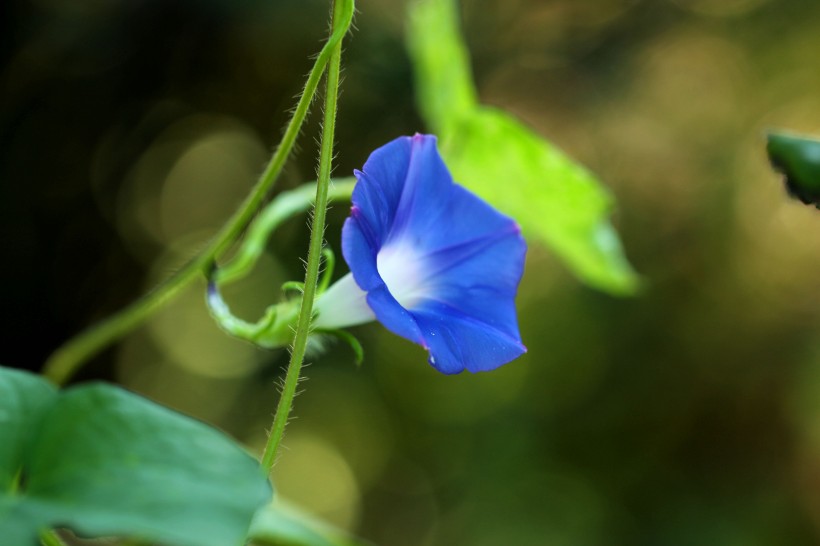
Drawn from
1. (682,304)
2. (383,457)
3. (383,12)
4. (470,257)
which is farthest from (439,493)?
(470,257)

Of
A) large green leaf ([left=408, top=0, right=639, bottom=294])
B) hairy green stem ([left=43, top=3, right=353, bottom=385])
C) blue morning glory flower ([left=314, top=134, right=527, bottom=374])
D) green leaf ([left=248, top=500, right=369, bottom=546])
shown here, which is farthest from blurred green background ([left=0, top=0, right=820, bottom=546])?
blue morning glory flower ([left=314, top=134, right=527, bottom=374])

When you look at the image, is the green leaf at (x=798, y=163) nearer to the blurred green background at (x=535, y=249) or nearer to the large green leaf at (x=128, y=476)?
the large green leaf at (x=128, y=476)

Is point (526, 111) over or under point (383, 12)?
under

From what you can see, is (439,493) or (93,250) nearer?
(93,250)

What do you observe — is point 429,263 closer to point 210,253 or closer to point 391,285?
point 391,285

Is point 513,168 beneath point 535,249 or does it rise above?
above

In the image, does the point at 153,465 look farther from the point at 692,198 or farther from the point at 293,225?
the point at 692,198

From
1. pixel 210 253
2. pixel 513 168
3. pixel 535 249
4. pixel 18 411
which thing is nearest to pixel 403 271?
pixel 210 253

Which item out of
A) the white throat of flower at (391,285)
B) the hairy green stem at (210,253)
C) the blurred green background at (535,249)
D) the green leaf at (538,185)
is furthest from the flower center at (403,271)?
the blurred green background at (535,249)
